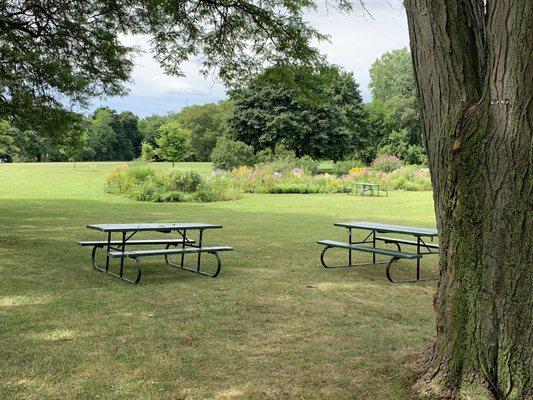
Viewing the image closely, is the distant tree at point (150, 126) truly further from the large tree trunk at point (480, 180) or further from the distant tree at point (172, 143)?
the large tree trunk at point (480, 180)

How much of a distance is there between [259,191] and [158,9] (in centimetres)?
1914

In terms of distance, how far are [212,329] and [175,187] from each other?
20.5 meters

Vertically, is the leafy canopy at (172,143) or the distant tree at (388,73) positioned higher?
the distant tree at (388,73)

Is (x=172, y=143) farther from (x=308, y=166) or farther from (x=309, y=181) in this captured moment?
(x=309, y=181)

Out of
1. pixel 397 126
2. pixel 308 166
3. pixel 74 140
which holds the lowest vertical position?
pixel 74 140

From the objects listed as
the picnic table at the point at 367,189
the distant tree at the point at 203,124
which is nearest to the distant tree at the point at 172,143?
the distant tree at the point at 203,124

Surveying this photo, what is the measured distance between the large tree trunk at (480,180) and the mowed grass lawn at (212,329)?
60 centimetres

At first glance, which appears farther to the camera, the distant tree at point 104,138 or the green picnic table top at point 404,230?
the distant tree at point 104,138

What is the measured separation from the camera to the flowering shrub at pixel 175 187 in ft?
79.9

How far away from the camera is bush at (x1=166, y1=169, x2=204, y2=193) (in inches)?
995

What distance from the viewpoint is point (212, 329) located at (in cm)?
543

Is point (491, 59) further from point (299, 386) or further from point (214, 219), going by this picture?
point (214, 219)

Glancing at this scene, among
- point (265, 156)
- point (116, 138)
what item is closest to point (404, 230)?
point (265, 156)

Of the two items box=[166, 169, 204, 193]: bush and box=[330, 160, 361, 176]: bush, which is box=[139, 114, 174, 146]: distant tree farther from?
box=[166, 169, 204, 193]: bush
